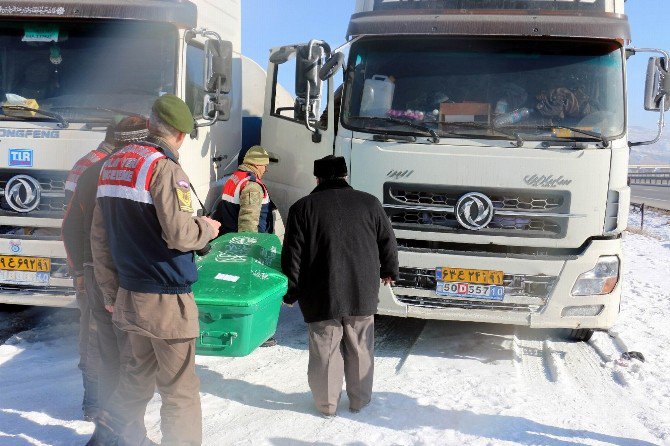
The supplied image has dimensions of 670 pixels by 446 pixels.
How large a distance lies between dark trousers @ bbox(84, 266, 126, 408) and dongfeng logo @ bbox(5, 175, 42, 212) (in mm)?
2019

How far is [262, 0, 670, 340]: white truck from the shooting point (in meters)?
5.49

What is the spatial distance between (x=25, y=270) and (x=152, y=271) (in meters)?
2.80

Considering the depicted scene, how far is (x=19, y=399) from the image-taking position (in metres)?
4.59

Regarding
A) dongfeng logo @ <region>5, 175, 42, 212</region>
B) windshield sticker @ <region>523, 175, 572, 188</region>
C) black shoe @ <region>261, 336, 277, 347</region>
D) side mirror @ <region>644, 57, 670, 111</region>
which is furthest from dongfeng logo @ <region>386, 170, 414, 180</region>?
dongfeng logo @ <region>5, 175, 42, 212</region>

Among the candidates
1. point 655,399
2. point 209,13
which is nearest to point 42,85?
point 209,13

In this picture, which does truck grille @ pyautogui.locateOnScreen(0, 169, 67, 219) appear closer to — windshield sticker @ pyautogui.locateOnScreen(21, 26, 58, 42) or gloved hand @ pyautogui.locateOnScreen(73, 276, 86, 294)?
windshield sticker @ pyautogui.locateOnScreen(21, 26, 58, 42)

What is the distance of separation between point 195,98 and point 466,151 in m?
2.35

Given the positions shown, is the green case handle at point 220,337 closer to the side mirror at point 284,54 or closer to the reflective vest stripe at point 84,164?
the reflective vest stripe at point 84,164

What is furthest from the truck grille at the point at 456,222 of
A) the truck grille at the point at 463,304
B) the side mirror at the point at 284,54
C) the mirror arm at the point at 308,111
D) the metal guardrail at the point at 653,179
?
the metal guardrail at the point at 653,179

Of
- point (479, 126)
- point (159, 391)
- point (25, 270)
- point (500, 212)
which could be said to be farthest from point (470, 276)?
point (25, 270)

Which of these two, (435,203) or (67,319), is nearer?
(435,203)

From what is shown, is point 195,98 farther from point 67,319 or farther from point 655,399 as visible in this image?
point 655,399

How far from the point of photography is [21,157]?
219 inches

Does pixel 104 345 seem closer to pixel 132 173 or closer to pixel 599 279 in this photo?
pixel 132 173
